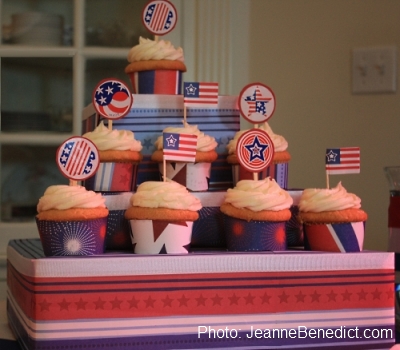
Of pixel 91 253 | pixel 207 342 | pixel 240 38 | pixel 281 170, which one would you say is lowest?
pixel 207 342

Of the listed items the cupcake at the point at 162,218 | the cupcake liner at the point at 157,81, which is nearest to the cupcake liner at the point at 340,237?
the cupcake at the point at 162,218

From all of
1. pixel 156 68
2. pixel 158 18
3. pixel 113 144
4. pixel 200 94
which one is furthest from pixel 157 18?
pixel 113 144

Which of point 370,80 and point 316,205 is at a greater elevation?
point 370,80

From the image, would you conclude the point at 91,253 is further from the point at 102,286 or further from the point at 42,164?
the point at 42,164

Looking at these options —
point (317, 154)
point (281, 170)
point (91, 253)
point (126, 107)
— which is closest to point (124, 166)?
point (126, 107)

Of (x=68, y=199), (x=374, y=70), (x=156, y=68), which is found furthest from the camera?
(x=374, y=70)

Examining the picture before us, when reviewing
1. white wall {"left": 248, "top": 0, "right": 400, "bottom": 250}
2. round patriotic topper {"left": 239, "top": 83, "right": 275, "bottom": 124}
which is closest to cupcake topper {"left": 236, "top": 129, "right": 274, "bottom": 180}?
round patriotic topper {"left": 239, "top": 83, "right": 275, "bottom": 124}

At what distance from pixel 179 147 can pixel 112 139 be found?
0.15 m

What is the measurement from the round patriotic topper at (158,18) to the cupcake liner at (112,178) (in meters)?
0.38

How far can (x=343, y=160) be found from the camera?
127cm

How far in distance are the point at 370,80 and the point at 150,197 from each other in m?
1.22

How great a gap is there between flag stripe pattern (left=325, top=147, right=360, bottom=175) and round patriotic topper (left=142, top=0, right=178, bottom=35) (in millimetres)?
517

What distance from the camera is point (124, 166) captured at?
1.31 meters

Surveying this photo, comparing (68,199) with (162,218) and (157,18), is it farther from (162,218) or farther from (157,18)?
(157,18)
